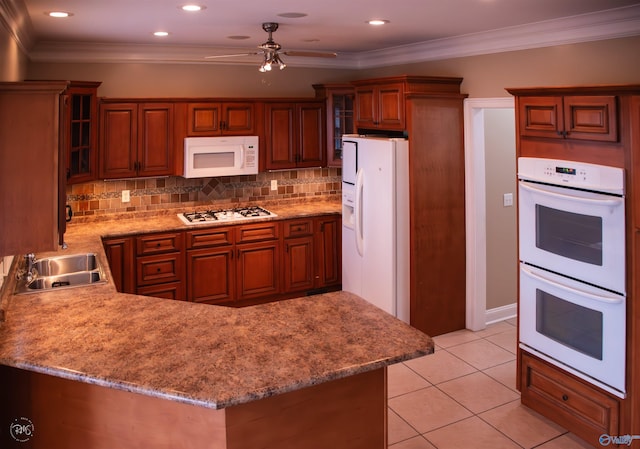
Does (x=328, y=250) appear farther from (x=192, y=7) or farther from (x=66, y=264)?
(x=192, y=7)

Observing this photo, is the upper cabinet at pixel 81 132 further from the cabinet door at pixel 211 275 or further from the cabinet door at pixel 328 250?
the cabinet door at pixel 328 250

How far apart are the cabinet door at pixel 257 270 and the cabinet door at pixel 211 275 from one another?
0.26ft

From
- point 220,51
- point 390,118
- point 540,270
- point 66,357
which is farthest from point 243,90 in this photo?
point 66,357

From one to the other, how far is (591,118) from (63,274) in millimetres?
3387

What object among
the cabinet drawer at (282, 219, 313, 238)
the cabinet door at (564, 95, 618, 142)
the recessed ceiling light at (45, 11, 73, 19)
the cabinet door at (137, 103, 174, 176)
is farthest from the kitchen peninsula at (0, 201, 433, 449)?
the cabinet drawer at (282, 219, 313, 238)

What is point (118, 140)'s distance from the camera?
495cm

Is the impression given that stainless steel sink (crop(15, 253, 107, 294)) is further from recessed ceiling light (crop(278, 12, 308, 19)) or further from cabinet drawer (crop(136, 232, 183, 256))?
recessed ceiling light (crop(278, 12, 308, 19))

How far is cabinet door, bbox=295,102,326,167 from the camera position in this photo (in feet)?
18.7

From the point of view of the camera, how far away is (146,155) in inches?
200

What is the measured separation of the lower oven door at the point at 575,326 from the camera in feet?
9.21

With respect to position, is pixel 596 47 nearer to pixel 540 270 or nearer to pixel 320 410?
pixel 540 270

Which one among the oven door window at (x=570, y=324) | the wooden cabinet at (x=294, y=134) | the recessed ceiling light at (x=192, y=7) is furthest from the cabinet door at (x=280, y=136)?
the oven door window at (x=570, y=324)

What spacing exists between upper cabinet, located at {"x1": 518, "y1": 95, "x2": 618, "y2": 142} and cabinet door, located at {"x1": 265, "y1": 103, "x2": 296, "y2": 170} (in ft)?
9.20

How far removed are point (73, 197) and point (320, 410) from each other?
12.5 feet
